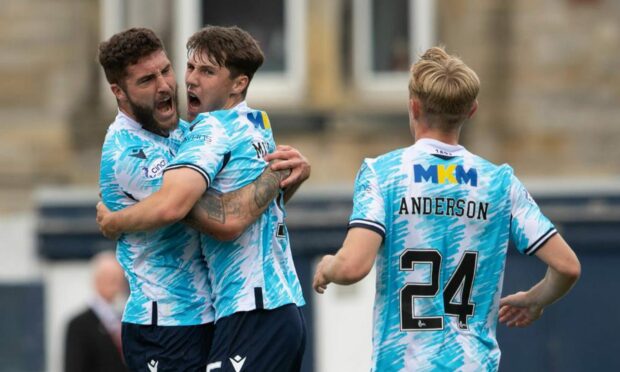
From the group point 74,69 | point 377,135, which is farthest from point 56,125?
point 377,135

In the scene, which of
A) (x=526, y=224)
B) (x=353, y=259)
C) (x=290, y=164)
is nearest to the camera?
(x=353, y=259)

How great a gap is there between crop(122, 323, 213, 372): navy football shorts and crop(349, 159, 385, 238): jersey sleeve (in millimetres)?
757

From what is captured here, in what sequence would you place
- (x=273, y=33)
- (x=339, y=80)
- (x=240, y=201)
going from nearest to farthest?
(x=240, y=201) < (x=339, y=80) < (x=273, y=33)

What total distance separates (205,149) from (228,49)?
399 mm

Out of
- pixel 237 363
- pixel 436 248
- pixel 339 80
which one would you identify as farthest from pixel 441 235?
pixel 339 80

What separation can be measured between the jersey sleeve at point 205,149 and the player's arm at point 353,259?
0.53 m

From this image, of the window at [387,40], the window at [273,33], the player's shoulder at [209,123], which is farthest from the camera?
the window at [387,40]

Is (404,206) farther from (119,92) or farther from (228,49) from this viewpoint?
(119,92)

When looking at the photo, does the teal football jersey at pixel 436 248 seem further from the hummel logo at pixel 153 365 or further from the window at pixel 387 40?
the window at pixel 387 40

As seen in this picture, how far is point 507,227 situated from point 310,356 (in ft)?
18.3

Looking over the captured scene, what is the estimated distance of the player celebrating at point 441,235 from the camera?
5137 millimetres

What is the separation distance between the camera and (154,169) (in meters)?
5.41

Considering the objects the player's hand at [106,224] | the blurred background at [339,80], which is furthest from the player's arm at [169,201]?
the blurred background at [339,80]

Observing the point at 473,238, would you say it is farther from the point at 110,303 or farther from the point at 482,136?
the point at 482,136
